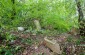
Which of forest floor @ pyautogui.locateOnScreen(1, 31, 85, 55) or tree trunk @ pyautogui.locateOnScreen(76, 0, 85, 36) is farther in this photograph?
tree trunk @ pyautogui.locateOnScreen(76, 0, 85, 36)

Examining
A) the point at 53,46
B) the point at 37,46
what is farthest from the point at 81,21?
the point at 37,46

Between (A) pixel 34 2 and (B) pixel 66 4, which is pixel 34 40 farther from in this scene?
(B) pixel 66 4

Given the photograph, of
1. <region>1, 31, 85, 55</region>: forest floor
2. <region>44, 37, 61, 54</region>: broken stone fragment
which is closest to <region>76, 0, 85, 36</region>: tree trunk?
<region>1, 31, 85, 55</region>: forest floor

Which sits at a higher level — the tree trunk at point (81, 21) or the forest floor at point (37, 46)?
the tree trunk at point (81, 21)

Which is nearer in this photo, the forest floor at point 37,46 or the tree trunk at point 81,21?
the forest floor at point 37,46

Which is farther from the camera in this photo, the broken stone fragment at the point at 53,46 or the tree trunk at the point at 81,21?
the tree trunk at the point at 81,21

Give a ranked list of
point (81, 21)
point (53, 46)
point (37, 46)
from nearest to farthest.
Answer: point (53, 46)
point (37, 46)
point (81, 21)

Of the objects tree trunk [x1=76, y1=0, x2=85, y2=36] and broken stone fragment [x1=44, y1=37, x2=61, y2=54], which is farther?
tree trunk [x1=76, y1=0, x2=85, y2=36]

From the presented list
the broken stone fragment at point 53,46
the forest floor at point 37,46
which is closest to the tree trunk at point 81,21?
the forest floor at point 37,46

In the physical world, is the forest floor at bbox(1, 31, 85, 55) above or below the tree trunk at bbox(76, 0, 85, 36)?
below

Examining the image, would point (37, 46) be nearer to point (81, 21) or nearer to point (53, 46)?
point (53, 46)

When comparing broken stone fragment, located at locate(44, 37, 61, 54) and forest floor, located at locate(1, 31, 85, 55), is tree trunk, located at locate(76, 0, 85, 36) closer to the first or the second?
forest floor, located at locate(1, 31, 85, 55)

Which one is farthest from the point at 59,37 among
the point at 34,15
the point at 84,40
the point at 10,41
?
the point at 10,41

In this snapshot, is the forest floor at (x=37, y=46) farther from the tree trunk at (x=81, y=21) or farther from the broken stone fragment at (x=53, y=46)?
the tree trunk at (x=81, y=21)
